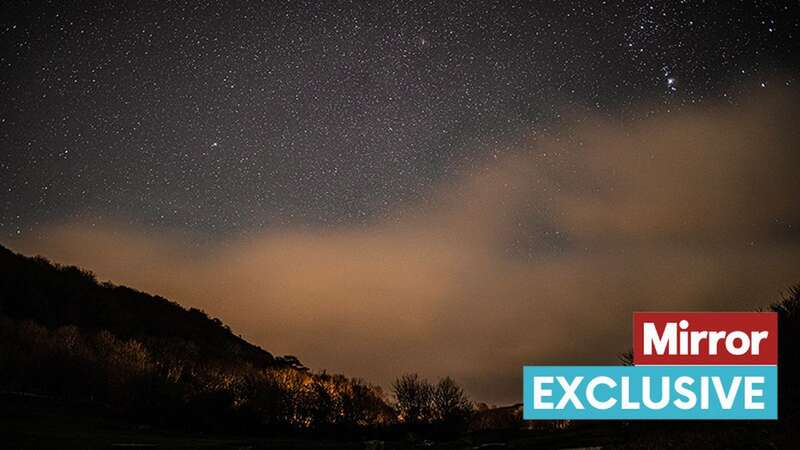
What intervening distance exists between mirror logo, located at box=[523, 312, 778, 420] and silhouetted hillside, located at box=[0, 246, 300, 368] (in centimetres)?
9545

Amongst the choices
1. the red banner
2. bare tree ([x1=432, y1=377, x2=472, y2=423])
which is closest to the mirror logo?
the red banner

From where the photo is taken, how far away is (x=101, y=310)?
14162 centimetres

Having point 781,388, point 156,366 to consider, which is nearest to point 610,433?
point 781,388

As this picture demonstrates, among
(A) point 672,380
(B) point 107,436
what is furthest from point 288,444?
(A) point 672,380

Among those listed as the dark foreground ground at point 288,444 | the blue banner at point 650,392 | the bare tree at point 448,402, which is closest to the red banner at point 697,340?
the blue banner at point 650,392

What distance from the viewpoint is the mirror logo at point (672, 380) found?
19.3 meters

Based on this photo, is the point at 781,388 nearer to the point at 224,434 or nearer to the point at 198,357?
the point at 224,434

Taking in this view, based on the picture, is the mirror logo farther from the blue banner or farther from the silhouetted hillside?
the silhouetted hillside

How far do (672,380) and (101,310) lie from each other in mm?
138274

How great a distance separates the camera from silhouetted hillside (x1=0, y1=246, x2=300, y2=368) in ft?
374

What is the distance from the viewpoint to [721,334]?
20516 mm

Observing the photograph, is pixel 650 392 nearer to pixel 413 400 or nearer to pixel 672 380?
pixel 672 380

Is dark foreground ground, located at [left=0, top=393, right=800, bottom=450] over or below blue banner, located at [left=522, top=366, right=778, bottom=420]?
below

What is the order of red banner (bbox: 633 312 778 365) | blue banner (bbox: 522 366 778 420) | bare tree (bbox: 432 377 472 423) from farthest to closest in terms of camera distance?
1. bare tree (bbox: 432 377 472 423)
2. red banner (bbox: 633 312 778 365)
3. blue banner (bbox: 522 366 778 420)
